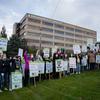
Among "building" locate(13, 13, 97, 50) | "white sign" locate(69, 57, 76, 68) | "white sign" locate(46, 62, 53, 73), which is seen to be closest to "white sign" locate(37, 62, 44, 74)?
"white sign" locate(46, 62, 53, 73)

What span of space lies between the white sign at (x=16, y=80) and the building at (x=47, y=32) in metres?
98.8

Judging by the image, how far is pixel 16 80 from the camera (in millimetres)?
16578

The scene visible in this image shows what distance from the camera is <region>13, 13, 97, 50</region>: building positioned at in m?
120

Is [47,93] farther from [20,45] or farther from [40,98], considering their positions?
[20,45]

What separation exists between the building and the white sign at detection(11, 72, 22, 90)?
9877 cm

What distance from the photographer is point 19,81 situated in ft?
55.2

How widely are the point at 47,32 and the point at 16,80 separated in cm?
11436

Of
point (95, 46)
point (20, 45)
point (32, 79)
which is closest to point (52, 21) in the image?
A: point (20, 45)

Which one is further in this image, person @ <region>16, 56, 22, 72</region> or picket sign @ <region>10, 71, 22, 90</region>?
person @ <region>16, 56, 22, 72</region>

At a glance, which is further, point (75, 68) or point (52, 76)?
point (75, 68)

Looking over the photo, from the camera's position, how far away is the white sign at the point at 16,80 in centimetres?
1631

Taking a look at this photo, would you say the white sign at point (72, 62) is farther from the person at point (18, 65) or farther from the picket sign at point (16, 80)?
the picket sign at point (16, 80)

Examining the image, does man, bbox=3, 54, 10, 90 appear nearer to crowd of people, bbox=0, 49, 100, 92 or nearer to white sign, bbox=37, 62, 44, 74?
crowd of people, bbox=0, 49, 100, 92

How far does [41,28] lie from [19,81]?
363 ft
